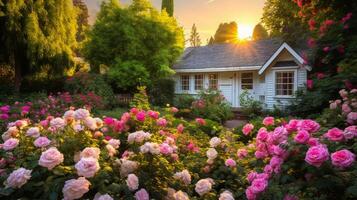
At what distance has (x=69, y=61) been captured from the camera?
17.5 metres

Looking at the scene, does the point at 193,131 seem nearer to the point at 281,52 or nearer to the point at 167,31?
the point at 281,52

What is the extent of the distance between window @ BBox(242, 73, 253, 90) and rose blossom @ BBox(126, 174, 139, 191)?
646 inches

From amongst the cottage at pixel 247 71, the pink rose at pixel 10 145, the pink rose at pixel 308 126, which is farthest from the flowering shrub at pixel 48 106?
the cottage at pixel 247 71

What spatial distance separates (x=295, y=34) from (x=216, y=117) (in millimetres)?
5666

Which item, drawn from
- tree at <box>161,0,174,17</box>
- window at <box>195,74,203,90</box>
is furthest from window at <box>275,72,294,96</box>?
tree at <box>161,0,174,17</box>

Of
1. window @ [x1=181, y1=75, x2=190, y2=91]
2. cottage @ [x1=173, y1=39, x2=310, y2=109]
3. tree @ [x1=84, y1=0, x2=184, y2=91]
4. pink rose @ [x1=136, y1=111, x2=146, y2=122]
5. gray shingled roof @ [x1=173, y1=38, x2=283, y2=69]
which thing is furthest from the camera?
window @ [x1=181, y1=75, x2=190, y2=91]

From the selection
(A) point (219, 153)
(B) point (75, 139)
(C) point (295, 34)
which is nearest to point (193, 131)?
(A) point (219, 153)

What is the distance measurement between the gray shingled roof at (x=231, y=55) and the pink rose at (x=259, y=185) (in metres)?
15.3

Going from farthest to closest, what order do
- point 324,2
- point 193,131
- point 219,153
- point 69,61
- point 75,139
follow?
point 69,61 < point 193,131 < point 324,2 < point 219,153 < point 75,139

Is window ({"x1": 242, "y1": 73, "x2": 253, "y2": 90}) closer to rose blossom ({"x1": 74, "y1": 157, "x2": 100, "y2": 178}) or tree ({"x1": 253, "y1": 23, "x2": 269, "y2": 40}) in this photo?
rose blossom ({"x1": 74, "y1": 157, "x2": 100, "y2": 178})

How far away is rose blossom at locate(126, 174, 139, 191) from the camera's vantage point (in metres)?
2.20

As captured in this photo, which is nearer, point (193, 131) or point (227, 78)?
point (193, 131)

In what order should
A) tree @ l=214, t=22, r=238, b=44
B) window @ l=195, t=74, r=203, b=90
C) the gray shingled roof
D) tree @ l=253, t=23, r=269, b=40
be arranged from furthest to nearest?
1. tree @ l=214, t=22, r=238, b=44
2. tree @ l=253, t=23, r=269, b=40
3. window @ l=195, t=74, r=203, b=90
4. the gray shingled roof

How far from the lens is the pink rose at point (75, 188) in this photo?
1995 millimetres
